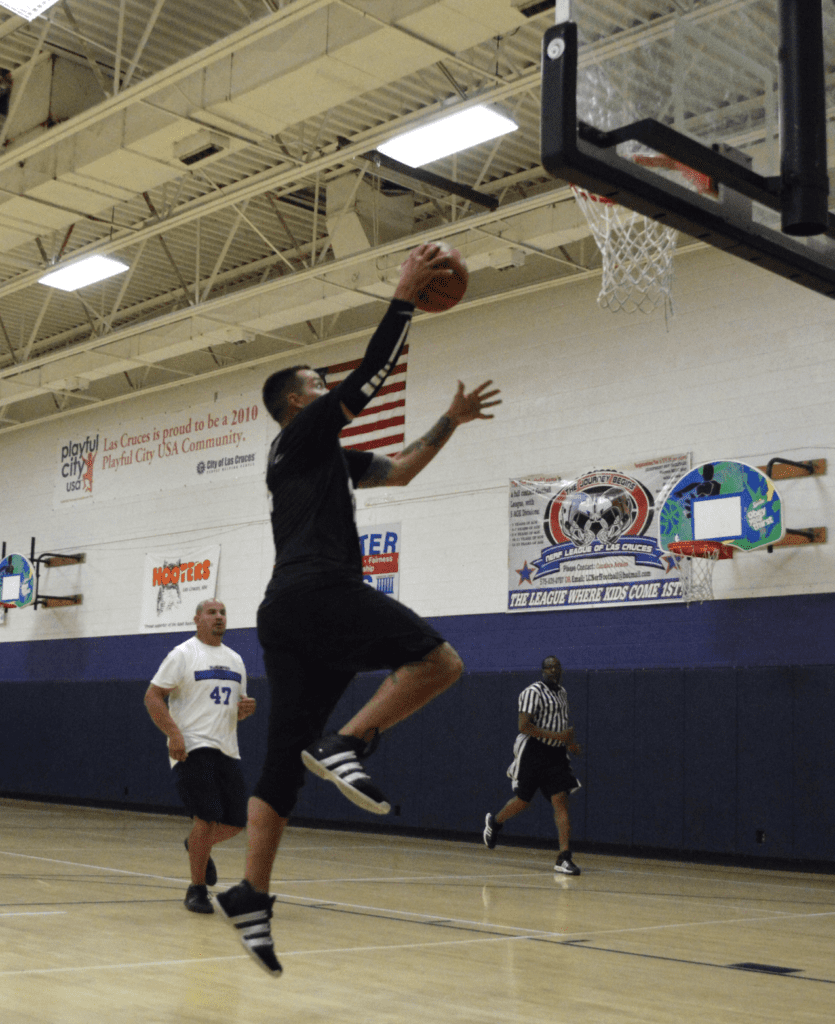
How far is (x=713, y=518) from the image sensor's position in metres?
12.9

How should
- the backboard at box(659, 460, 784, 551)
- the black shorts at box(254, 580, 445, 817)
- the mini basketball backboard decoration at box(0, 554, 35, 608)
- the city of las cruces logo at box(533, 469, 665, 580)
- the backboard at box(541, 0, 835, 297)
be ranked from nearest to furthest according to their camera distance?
the black shorts at box(254, 580, 445, 817) → the backboard at box(541, 0, 835, 297) → the backboard at box(659, 460, 784, 551) → the city of las cruces logo at box(533, 469, 665, 580) → the mini basketball backboard decoration at box(0, 554, 35, 608)

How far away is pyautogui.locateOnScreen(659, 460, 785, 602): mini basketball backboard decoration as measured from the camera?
12.7 metres

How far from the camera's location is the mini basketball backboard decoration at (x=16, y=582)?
21.6 meters

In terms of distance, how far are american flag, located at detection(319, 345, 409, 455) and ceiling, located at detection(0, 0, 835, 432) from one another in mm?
1056

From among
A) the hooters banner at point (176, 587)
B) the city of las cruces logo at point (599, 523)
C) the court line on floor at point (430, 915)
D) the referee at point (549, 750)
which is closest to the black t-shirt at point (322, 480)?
the court line on floor at point (430, 915)

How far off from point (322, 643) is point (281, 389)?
0.92 m

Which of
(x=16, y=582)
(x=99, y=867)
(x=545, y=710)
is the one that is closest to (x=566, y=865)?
(x=545, y=710)

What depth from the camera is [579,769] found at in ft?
44.5

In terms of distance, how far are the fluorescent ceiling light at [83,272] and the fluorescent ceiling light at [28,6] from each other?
203 inches

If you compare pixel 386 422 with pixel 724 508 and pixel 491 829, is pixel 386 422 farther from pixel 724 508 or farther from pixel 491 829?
pixel 491 829

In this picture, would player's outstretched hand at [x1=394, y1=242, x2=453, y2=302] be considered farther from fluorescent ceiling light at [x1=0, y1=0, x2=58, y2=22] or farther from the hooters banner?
the hooters banner

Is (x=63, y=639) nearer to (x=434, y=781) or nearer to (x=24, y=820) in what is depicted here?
(x=24, y=820)

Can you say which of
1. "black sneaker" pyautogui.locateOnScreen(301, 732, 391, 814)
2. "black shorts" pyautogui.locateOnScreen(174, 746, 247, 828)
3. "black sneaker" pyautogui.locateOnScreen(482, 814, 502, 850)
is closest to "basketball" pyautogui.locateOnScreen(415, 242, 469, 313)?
"black sneaker" pyautogui.locateOnScreen(301, 732, 391, 814)

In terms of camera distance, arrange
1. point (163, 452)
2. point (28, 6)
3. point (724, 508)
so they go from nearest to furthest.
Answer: point (28, 6) → point (724, 508) → point (163, 452)
